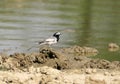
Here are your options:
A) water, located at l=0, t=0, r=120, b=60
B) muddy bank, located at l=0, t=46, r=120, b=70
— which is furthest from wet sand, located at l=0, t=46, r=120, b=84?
A: water, located at l=0, t=0, r=120, b=60

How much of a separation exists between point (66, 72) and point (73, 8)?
18194 mm

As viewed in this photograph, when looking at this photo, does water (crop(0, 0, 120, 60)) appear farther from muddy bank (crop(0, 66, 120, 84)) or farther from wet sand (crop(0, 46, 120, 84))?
muddy bank (crop(0, 66, 120, 84))

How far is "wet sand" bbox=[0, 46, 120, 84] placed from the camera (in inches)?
455

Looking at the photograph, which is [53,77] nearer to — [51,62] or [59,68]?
[59,68]

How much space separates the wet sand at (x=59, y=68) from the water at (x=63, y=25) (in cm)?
131

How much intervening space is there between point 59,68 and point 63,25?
9041 millimetres

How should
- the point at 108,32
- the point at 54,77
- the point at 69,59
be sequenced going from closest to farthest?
1. the point at 54,77
2. the point at 69,59
3. the point at 108,32

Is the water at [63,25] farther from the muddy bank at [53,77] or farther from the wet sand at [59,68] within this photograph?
the muddy bank at [53,77]

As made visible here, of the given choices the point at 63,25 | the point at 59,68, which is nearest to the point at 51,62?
the point at 59,68

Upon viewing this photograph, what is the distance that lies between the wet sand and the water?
1.31 meters

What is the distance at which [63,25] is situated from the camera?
74.7 feet

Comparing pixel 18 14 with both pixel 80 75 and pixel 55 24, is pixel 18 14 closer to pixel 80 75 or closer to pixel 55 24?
pixel 55 24

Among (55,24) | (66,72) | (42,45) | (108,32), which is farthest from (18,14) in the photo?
(66,72)

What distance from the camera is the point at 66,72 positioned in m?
12.8
